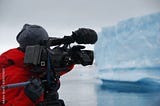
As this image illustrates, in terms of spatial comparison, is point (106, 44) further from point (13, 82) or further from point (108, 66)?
point (13, 82)

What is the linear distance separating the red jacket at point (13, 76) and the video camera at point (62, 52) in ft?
0.21

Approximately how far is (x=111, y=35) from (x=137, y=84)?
5.02 feet

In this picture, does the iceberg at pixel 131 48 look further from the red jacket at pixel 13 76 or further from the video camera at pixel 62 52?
the red jacket at pixel 13 76

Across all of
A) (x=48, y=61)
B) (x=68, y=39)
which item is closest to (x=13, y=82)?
(x=48, y=61)

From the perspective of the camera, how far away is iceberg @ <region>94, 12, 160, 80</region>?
8.05m

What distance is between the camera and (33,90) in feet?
3.74

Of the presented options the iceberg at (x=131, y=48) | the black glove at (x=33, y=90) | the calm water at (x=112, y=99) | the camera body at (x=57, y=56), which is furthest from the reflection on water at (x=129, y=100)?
the black glove at (x=33, y=90)

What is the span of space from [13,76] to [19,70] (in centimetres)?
3

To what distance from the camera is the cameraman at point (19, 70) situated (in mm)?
1222

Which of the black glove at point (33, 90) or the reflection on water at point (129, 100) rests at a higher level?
the black glove at point (33, 90)

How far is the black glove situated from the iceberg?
6987mm

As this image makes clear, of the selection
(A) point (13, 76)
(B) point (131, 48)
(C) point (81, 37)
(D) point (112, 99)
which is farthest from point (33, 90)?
(B) point (131, 48)

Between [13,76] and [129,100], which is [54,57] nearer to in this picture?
[13,76]

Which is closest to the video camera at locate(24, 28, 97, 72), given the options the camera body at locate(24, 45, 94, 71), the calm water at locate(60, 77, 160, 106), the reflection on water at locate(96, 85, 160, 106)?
the camera body at locate(24, 45, 94, 71)
